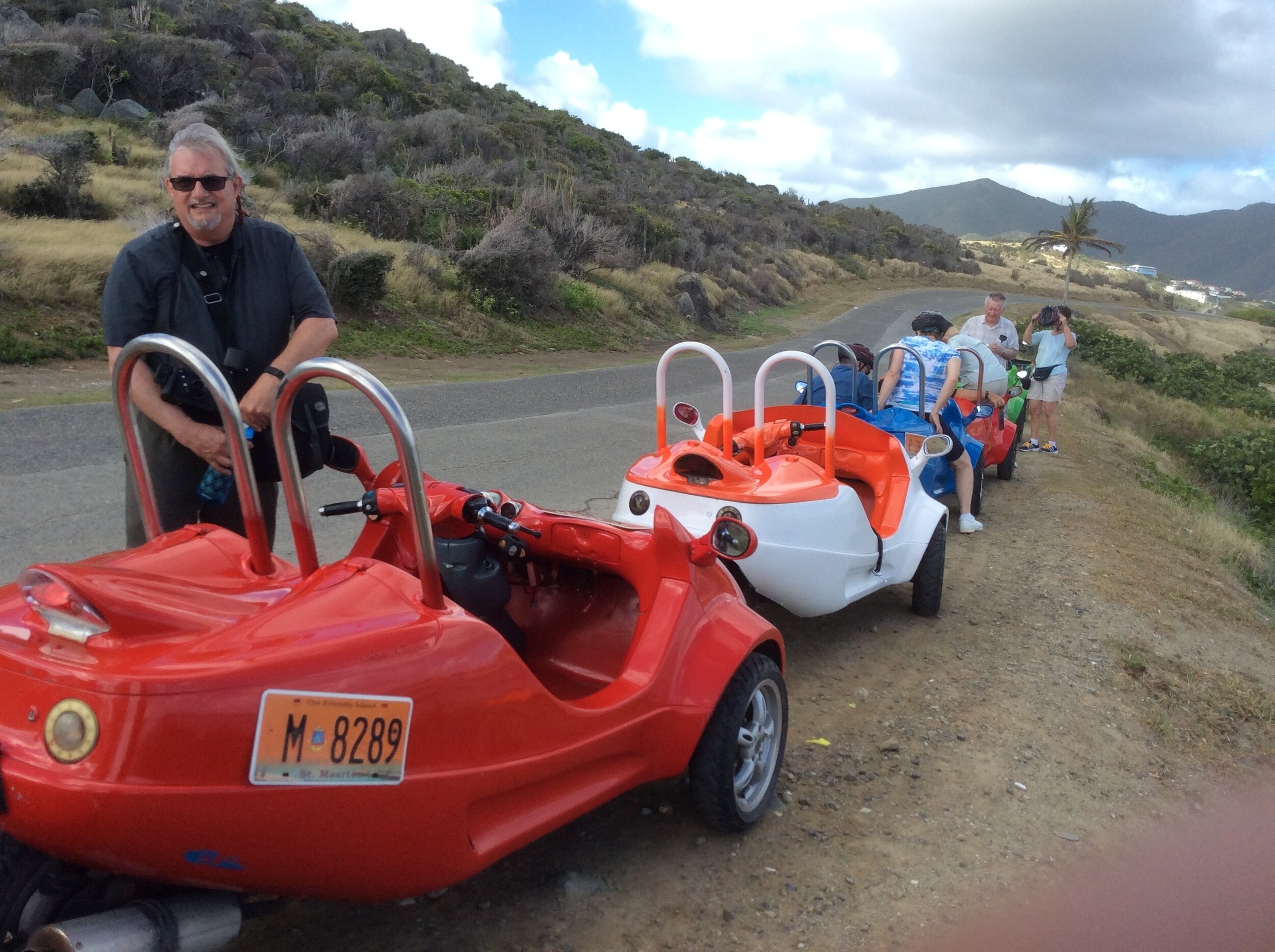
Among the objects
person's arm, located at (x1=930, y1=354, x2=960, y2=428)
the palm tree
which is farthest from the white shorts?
the palm tree

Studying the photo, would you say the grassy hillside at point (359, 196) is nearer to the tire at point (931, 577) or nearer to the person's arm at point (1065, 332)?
Answer: the person's arm at point (1065, 332)

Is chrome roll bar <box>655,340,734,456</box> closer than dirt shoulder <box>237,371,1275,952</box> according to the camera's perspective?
No

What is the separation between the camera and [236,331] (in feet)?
10.9

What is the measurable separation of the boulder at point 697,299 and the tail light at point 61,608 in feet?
78.6

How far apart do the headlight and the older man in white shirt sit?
10164 mm

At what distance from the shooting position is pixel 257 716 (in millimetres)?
2035

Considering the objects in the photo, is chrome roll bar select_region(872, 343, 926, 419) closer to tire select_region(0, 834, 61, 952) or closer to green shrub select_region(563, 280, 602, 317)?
tire select_region(0, 834, 61, 952)

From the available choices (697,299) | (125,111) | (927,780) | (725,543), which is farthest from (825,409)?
(125,111)

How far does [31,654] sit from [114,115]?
85.7 feet

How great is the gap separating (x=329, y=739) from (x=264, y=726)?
0.14 meters

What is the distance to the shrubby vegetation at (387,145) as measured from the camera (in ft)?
68.8

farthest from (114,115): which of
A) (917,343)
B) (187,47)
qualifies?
(917,343)

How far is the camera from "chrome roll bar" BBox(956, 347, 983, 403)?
9055 mm

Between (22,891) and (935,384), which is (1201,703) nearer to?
(935,384)
